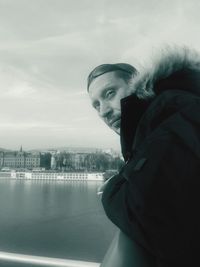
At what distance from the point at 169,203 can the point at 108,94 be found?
28 cm

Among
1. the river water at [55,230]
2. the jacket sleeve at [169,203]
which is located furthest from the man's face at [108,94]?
the river water at [55,230]

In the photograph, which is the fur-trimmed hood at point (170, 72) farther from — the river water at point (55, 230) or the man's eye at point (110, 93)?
the river water at point (55, 230)

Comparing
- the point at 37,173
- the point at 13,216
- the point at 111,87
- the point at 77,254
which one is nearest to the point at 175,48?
the point at 111,87

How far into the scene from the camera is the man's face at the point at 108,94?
0.44 meters

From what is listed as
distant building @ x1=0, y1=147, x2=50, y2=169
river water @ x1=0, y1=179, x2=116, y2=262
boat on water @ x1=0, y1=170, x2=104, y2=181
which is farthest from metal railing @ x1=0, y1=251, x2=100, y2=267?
distant building @ x1=0, y1=147, x2=50, y2=169

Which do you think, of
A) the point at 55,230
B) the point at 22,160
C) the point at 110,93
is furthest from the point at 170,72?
Answer: the point at 22,160

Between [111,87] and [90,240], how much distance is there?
285 inches

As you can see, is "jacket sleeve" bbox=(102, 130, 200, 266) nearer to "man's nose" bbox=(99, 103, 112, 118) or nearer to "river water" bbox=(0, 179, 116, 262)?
"man's nose" bbox=(99, 103, 112, 118)

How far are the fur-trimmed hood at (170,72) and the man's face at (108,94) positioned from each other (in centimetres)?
14

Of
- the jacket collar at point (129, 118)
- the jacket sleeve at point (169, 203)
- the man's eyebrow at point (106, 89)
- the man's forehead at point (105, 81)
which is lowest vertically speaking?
the jacket sleeve at point (169, 203)

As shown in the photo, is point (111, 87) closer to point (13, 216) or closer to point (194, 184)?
point (194, 184)

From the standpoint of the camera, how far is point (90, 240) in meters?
7.24

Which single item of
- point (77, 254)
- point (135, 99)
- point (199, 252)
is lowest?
point (77, 254)

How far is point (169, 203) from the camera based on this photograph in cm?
18
